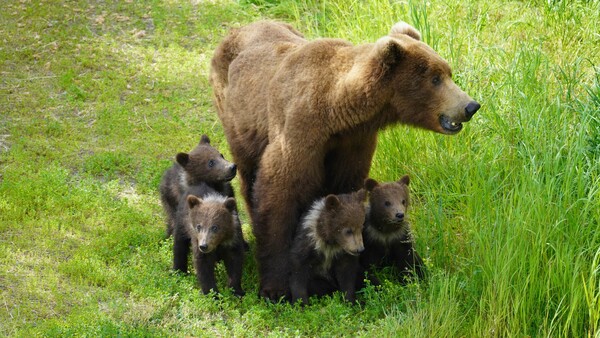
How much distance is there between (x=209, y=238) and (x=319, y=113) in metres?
1.45

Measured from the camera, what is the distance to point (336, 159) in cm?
793

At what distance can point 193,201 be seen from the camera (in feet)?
25.6

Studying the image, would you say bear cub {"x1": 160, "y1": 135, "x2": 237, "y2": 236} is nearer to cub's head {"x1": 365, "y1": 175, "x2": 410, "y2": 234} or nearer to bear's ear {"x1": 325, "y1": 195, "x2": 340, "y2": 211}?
bear's ear {"x1": 325, "y1": 195, "x2": 340, "y2": 211}

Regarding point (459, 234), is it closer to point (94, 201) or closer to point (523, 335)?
point (523, 335)

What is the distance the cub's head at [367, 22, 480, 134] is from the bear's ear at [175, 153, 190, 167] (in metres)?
2.17

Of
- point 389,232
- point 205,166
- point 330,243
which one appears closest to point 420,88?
point 389,232

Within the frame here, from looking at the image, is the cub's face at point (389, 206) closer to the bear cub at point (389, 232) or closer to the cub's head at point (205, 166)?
the bear cub at point (389, 232)

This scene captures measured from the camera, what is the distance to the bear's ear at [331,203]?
296 inches

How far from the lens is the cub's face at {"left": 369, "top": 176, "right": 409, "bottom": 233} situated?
25.0ft

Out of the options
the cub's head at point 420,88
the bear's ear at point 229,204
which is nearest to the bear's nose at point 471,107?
the cub's head at point 420,88

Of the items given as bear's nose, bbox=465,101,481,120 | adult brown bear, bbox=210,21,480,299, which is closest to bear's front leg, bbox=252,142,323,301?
adult brown bear, bbox=210,21,480,299

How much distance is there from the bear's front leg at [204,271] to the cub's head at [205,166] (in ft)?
3.41

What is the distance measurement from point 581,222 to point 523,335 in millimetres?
1008

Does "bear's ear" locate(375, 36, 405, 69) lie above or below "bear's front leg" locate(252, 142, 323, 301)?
above
